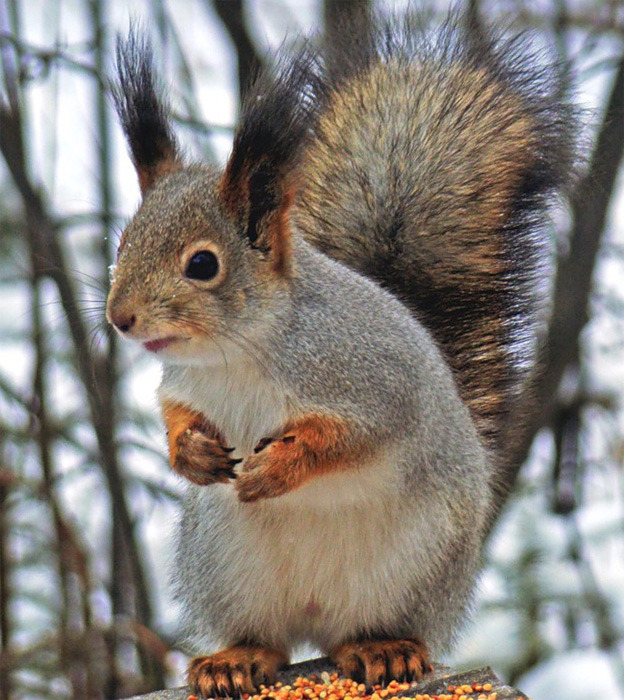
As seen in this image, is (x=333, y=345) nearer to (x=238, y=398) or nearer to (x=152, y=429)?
(x=238, y=398)

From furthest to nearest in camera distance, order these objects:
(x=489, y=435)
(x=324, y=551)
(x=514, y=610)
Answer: (x=514, y=610)
(x=489, y=435)
(x=324, y=551)

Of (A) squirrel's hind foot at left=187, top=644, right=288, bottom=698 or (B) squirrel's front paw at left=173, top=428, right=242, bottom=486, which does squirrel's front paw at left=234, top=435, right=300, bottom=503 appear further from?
(A) squirrel's hind foot at left=187, top=644, right=288, bottom=698

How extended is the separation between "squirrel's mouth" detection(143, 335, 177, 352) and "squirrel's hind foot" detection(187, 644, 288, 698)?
62 cm

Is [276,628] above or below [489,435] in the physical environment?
below

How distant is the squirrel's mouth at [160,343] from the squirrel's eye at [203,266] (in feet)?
0.36

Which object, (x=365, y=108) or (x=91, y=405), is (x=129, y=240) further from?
(x=91, y=405)

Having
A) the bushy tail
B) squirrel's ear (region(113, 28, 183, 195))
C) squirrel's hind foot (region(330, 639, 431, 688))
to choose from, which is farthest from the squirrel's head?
squirrel's hind foot (region(330, 639, 431, 688))

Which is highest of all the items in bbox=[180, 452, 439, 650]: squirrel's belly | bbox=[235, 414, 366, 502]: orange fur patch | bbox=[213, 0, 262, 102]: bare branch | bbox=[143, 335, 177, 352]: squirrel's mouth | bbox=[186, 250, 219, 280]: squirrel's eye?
bbox=[213, 0, 262, 102]: bare branch

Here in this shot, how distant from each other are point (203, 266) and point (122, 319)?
18 cm

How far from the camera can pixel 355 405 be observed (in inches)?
74.3

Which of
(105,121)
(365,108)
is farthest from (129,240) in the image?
(105,121)

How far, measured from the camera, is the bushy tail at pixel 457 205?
7.85ft

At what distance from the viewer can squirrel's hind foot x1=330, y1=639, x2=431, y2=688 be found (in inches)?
76.5

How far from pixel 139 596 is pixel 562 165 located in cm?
170
